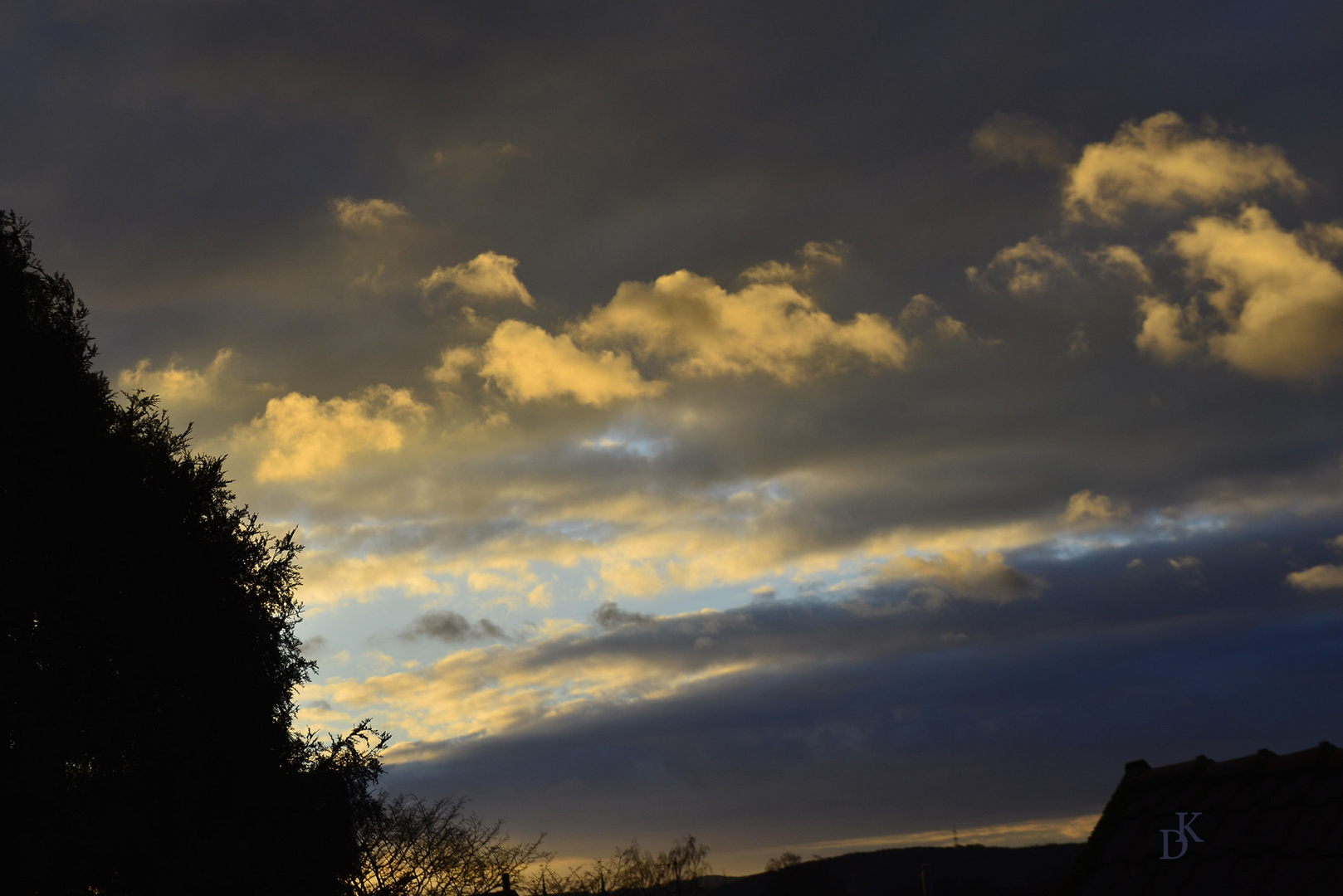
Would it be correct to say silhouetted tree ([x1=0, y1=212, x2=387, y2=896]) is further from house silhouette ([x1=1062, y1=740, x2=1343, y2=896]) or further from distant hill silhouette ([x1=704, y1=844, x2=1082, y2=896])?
distant hill silhouette ([x1=704, y1=844, x2=1082, y2=896])

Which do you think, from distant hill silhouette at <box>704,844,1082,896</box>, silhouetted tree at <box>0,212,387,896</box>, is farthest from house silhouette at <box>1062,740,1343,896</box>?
distant hill silhouette at <box>704,844,1082,896</box>

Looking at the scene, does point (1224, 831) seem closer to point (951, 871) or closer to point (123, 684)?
point (123, 684)

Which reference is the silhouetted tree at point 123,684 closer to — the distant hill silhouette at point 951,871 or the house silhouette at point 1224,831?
the house silhouette at point 1224,831

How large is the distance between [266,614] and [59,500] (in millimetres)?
6621

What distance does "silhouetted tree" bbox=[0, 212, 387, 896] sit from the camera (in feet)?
73.5

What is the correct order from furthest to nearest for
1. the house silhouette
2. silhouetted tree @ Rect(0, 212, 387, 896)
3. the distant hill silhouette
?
the distant hill silhouette < silhouetted tree @ Rect(0, 212, 387, 896) < the house silhouette

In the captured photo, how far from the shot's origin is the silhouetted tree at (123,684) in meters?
22.4

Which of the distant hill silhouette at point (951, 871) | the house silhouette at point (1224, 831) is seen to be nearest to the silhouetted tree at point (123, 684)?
the house silhouette at point (1224, 831)

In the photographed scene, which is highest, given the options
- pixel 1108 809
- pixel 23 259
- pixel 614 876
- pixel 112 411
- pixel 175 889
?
pixel 23 259

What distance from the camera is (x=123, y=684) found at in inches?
949

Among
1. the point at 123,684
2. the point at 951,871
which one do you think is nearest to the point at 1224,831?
the point at 123,684

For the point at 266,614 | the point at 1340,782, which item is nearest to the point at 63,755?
the point at 266,614

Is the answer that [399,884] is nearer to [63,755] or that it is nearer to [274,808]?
[274,808]

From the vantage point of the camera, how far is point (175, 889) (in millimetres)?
23203
